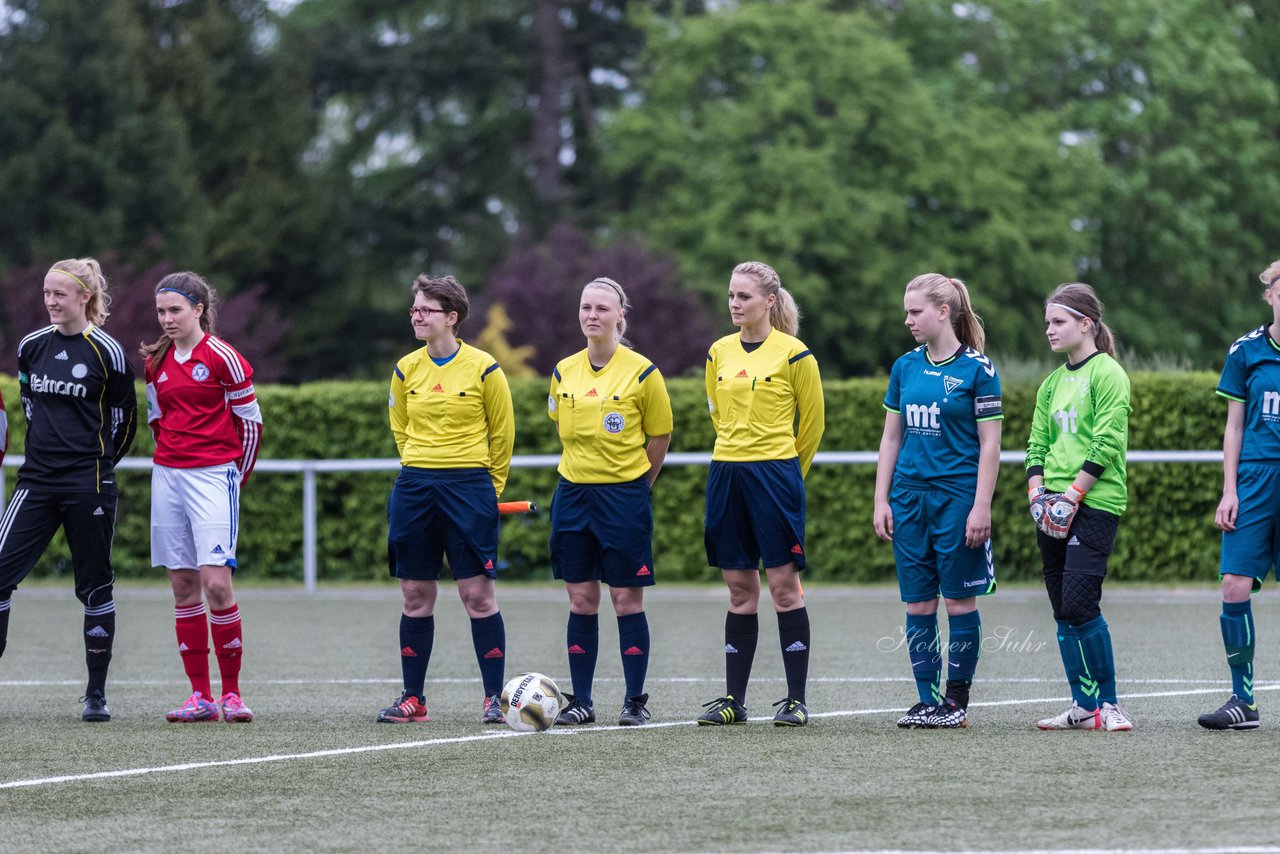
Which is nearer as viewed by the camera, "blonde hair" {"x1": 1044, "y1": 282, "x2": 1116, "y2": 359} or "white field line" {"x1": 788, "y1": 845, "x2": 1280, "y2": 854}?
"white field line" {"x1": 788, "y1": 845, "x2": 1280, "y2": 854}

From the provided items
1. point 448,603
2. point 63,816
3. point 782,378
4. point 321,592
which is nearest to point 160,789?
point 63,816

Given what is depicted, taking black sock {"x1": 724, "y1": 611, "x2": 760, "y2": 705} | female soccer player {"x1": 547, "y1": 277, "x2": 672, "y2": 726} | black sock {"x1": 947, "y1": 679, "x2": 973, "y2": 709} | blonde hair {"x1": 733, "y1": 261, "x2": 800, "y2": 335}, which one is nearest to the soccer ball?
female soccer player {"x1": 547, "y1": 277, "x2": 672, "y2": 726}

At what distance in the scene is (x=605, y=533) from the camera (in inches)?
315

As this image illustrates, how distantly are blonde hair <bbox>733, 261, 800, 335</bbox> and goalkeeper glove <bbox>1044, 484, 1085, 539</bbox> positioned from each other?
1.37 metres

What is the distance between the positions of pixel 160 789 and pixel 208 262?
3119cm

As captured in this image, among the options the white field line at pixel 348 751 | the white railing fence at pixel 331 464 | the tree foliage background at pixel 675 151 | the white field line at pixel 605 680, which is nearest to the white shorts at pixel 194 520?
the white field line at pixel 348 751

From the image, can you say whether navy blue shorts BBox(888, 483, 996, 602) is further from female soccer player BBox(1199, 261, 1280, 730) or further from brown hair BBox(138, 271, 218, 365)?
brown hair BBox(138, 271, 218, 365)

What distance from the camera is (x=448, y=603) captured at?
1523 cm

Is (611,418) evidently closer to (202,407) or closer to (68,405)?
(202,407)

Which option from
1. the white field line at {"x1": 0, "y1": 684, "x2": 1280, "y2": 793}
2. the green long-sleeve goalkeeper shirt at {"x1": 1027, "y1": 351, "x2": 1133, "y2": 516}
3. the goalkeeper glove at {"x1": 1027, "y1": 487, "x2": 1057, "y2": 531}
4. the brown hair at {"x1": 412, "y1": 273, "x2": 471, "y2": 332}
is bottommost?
the white field line at {"x1": 0, "y1": 684, "x2": 1280, "y2": 793}

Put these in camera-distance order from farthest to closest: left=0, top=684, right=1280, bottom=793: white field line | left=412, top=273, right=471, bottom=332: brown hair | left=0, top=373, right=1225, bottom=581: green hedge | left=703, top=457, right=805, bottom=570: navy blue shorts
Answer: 1. left=0, top=373, right=1225, bottom=581: green hedge
2. left=412, top=273, right=471, bottom=332: brown hair
3. left=703, top=457, right=805, bottom=570: navy blue shorts
4. left=0, top=684, right=1280, bottom=793: white field line

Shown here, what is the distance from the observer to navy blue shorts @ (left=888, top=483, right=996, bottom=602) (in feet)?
24.9

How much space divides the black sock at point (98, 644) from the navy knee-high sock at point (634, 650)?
244 centimetres

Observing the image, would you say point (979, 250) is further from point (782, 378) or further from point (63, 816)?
point (63, 816)
